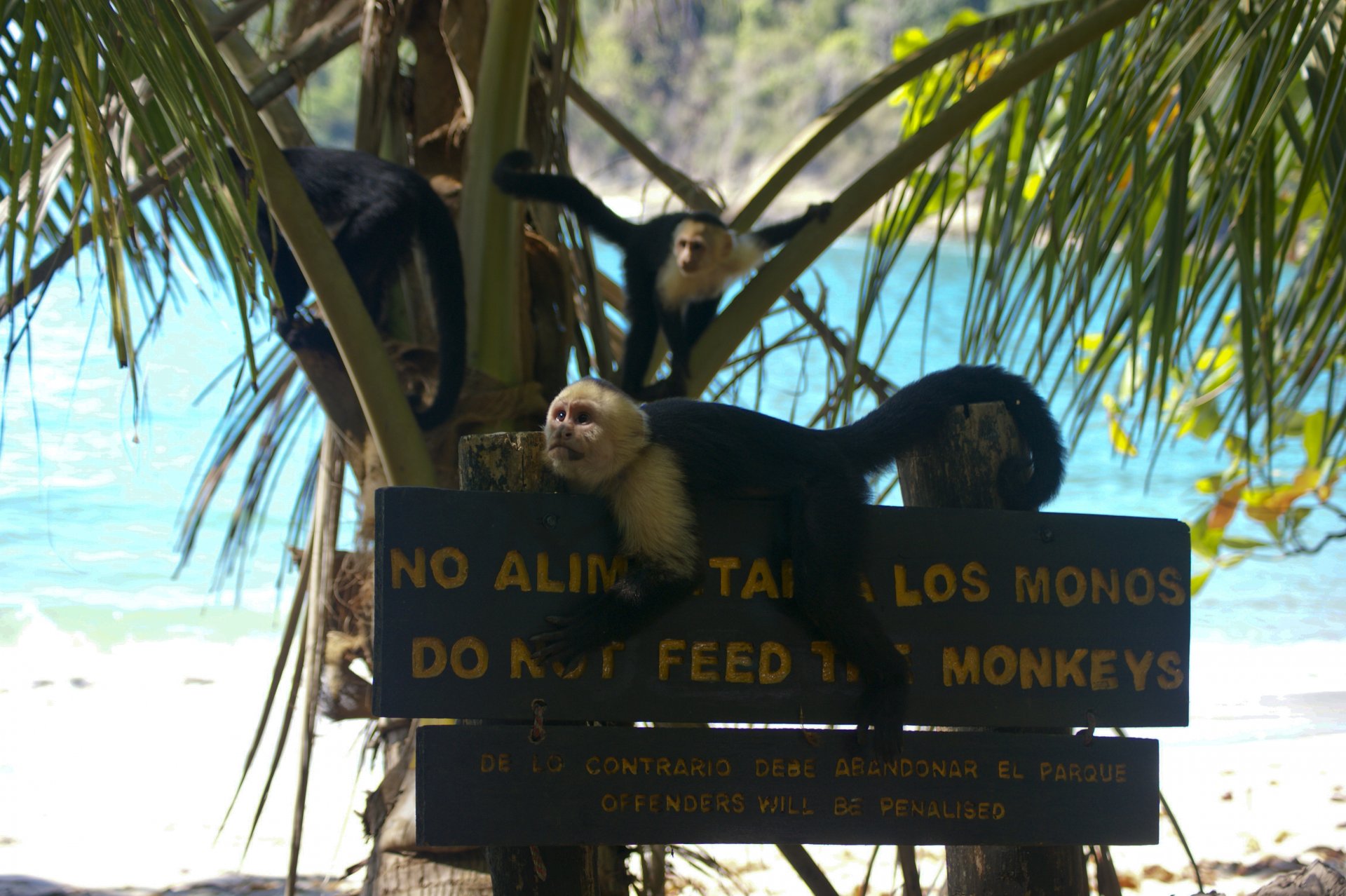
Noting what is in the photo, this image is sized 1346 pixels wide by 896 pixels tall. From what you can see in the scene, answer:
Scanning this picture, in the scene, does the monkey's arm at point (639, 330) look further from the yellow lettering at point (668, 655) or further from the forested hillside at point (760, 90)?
the forested hillside at point (760, 90)

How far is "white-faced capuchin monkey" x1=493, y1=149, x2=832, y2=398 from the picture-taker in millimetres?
3387

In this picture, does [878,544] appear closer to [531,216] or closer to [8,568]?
[531,216]

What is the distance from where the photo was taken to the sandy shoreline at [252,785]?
4398 mm

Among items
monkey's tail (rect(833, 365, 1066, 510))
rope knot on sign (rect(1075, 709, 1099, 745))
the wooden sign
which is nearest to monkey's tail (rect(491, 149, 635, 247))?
monkey's tail (rect(833, 365, 1066, 510))

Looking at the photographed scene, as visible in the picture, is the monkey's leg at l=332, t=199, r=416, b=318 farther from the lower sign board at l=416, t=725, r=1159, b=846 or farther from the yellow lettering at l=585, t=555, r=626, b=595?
the lower sign board at l=416, t=725, r=1159, b=846

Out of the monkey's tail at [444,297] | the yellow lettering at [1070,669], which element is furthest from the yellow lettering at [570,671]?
the monkey's tail at [444,297]

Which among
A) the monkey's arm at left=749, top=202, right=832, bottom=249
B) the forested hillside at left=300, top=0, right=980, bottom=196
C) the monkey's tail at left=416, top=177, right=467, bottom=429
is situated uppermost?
the forested hillside at left=300, top=0, right=980, bottom=196

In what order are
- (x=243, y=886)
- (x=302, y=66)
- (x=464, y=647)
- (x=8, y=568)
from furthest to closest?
1. (x=8, y=568)
2. (x=243, y=886)
3. (x=302, y=66)
4. (x=464, y=647)

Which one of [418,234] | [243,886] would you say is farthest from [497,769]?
[243,886]

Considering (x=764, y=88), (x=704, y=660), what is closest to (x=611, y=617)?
(x=704, y=660)

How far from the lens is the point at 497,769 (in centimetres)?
158

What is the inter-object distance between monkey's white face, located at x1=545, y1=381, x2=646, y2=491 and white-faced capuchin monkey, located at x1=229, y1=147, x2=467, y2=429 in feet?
3.09

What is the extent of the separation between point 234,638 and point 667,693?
861cm

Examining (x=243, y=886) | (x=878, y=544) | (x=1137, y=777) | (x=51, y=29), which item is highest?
(x=51, y=29)
